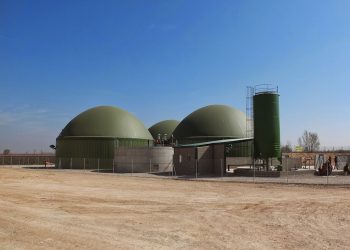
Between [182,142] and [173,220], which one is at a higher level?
[182,142]

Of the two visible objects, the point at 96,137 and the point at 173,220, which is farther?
the point at 96,137

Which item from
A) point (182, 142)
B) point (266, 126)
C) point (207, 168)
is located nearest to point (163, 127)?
point (182, 142)

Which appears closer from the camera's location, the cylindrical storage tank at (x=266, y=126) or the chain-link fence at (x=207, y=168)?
the chain-link fence at (x=207, y=168)

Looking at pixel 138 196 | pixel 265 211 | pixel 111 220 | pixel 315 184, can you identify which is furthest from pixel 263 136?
pixel 111 220

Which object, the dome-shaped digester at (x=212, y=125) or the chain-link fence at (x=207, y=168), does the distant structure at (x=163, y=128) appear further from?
the chain-link fence at (x=207, y=168)

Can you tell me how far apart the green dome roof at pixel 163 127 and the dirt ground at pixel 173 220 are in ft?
189

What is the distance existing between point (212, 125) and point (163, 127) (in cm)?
2532

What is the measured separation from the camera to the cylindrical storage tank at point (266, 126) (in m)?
40.7

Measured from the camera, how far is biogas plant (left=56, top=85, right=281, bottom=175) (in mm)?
41562

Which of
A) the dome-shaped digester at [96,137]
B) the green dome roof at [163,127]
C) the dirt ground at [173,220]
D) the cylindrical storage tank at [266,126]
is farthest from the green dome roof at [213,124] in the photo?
the dirt ground at [173,220]

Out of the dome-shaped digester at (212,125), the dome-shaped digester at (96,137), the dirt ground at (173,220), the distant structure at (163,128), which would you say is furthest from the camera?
the distant structure at (163,128)

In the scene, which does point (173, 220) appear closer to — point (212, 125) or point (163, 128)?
point (212, 125)

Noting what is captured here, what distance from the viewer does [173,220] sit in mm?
15172

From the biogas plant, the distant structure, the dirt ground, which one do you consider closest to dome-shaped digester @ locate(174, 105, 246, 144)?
the biogas plant
